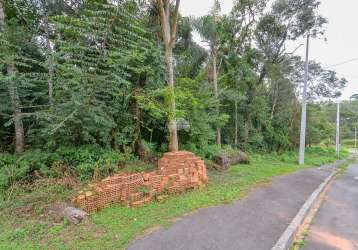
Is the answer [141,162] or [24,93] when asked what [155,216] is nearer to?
[141,162]

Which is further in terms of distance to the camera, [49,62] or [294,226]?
[49,62]

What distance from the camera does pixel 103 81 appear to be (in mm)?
5508

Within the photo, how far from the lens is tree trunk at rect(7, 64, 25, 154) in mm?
5841

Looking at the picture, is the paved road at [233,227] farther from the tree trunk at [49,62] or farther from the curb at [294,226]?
the tree trunk at [49,62]

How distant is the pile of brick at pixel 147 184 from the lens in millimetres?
4449

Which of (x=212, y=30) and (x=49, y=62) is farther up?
(x=212, y=30)

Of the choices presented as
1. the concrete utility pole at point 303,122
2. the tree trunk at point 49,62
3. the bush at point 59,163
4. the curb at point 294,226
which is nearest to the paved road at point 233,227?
the curb at point 294,226

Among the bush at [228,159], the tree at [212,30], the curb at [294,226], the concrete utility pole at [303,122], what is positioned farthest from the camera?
the concrete utility pole at [303,122]

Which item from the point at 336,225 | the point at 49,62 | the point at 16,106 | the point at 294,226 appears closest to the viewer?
the point at 294,226

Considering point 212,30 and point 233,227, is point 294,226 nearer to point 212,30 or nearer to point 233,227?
point 233,227

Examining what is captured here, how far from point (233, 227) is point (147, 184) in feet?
6.57

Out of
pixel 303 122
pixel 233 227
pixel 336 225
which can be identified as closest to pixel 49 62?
pixel 233 227

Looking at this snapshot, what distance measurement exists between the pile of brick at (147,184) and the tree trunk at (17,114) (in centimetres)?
307

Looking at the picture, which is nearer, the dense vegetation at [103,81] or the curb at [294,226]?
the curb at [294,226]
